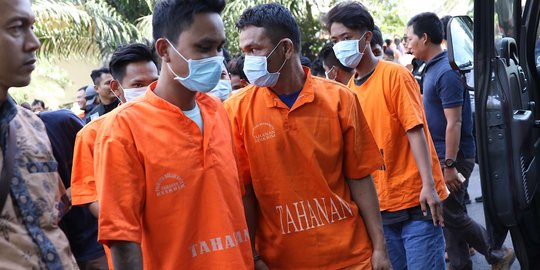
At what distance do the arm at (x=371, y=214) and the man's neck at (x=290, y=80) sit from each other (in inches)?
20.7

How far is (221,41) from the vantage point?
3275mm

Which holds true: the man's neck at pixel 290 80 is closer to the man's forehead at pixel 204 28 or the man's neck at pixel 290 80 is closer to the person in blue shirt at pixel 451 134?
the man's forehead at pixel 204 28

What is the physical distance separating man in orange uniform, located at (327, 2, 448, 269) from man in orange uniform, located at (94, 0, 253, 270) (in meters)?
1.78

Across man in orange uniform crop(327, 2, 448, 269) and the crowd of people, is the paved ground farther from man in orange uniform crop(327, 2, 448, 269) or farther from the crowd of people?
the crowd of people

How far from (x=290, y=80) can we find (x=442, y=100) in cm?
265

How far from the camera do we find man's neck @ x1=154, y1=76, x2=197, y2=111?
3.21 meters

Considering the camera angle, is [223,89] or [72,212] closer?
[72,212]

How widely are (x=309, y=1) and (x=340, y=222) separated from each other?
12.7 meters

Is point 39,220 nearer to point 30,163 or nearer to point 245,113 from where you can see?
point 30,163

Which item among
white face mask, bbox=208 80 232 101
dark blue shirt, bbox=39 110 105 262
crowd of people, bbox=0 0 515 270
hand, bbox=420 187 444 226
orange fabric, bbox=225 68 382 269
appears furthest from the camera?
white face mask, bbox=208 80 232 101

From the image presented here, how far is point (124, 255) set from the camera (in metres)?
2.87

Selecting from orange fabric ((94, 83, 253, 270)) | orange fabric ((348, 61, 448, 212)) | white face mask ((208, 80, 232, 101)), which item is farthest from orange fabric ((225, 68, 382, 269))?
white face mask ((208, 80, 232, 101))

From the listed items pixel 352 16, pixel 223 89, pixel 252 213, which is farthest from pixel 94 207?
pixel 352 16

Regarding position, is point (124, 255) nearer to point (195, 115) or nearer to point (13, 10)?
point (195, 115)
